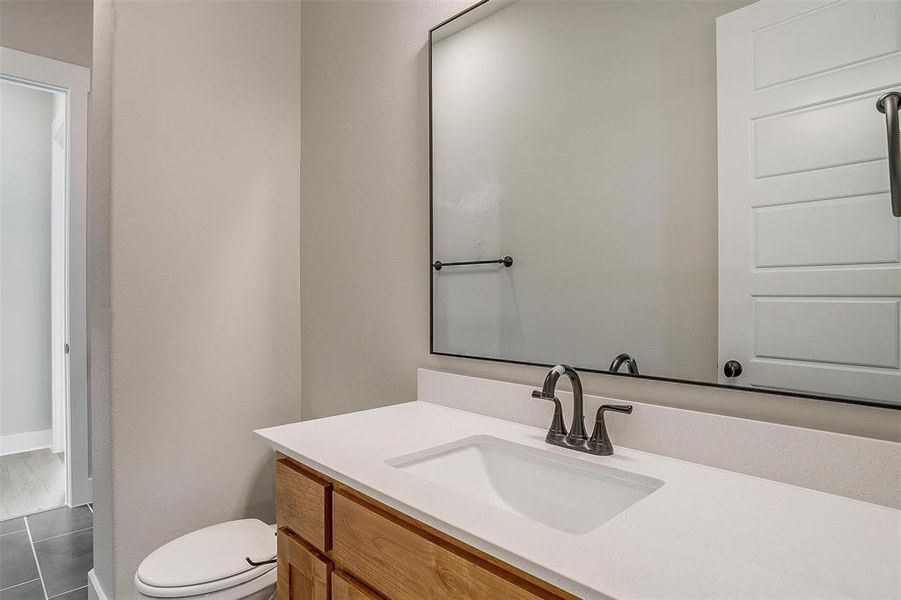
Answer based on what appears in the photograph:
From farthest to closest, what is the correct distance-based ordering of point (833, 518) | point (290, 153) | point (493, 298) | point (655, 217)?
point (290, 153), point (493, 298), point (655, 217), point (833, 518)

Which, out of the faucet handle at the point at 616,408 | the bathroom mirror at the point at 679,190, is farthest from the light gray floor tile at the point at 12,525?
the faucet handle at the point at 616,408

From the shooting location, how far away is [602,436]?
3.27 ft

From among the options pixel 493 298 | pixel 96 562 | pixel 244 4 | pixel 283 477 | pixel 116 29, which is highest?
pixel 244 4

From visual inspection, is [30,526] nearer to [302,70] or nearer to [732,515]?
[302,70]

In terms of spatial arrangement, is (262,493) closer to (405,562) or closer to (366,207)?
(366,207)

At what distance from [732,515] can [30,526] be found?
3.19 metres

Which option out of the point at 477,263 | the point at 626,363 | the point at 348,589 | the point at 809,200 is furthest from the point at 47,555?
the point at 809,200

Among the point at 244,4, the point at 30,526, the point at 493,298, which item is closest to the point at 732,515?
the point at 493,298

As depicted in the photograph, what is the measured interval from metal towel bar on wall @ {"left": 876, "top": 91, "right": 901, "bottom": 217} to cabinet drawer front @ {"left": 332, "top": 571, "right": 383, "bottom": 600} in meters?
1.07

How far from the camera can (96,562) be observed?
1.78 metres

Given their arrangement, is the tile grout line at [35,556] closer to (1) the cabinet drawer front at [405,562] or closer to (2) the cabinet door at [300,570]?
(2) the cabinet door at [300,570]

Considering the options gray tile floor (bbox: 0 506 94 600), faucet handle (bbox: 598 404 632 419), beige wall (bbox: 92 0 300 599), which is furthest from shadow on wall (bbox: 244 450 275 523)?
faucet handle (bbox: 598 404 632 419)

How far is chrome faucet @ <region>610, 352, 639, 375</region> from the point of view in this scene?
1.05m

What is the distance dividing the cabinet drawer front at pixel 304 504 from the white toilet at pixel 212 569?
1.21ft
